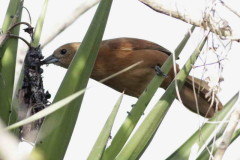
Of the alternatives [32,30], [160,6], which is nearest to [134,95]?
[32,30]

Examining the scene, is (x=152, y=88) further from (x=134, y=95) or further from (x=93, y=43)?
(x=134, y=95)

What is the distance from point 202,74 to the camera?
181cm

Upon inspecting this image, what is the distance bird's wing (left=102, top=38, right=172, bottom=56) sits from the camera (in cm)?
417

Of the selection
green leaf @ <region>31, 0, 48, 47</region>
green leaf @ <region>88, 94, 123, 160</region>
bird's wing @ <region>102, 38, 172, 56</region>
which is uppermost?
bird's wing @ <region>102, 38, 172, 56</region>

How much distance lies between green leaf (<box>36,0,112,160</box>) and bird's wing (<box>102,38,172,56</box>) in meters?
2.58

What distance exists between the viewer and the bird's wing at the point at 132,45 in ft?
13.7

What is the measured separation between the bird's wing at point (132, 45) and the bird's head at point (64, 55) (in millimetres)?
327

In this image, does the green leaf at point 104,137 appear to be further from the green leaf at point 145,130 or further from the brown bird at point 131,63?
the brown bird at point 131,63

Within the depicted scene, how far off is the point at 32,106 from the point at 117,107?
49cm

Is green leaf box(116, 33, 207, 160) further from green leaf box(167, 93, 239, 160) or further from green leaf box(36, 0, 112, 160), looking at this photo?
green leaf box(36, 0, 112, 160)

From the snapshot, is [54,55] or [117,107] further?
[54,55]

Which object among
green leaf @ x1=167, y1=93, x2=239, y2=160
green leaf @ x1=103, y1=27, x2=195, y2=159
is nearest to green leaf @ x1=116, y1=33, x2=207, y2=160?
green leaf @ x1=103, y1=27, x2=195, y2=159

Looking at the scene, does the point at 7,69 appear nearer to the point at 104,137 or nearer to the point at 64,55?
the point at 104,137

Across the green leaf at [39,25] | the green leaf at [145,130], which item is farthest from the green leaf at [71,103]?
the green leaf at [39,25]
